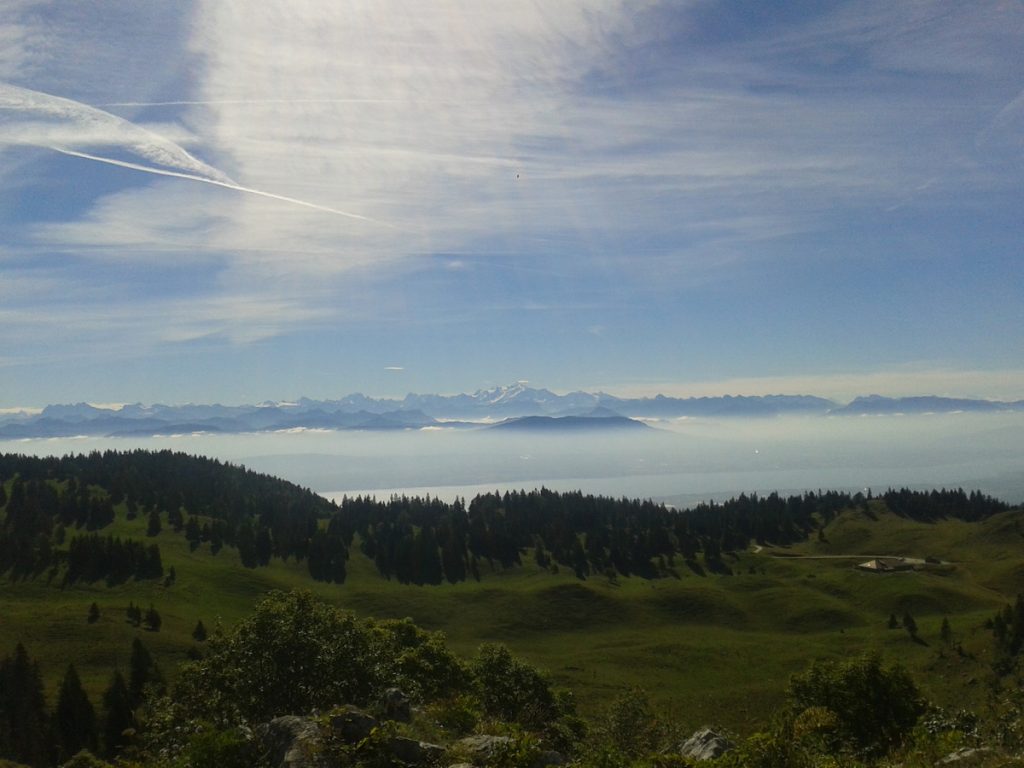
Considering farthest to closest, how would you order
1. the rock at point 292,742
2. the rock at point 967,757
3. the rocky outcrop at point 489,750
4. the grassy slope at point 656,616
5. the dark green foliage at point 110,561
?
the dark green foliage at point 110,561 < the grassy slope at point 656,616 < the rock at point 292,742 < the rocky outcrop at point 489,750 < the rock at point 967,757

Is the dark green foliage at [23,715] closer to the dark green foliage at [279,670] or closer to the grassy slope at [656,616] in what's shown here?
the grassy slope at [656,616]

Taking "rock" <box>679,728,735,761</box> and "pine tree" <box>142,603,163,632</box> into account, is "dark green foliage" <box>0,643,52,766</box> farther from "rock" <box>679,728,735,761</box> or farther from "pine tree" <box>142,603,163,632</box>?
"rock" <box>679,728,735,761</box>

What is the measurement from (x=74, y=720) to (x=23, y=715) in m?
5.36

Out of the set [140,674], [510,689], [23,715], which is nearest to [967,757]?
[510,689]

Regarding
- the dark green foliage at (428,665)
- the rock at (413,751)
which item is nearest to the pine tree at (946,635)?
the dark green foliage at (428,665)

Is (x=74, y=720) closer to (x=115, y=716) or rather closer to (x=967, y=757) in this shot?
(x=115, y=716)

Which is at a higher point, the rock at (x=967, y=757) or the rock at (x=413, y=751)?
the rock at (x=967, y=757)

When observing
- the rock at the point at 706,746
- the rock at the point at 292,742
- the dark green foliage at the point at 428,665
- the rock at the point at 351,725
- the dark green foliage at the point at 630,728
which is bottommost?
the dark green foliage at the point at 630,728

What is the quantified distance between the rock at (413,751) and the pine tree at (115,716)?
221ft

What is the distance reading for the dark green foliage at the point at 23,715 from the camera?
71312 millimetres

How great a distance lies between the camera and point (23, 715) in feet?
249

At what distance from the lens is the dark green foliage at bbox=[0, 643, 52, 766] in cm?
7131

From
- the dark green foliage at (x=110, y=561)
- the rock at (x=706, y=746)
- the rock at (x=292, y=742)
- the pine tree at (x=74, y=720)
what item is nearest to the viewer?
the rock at (x=292, y=742)

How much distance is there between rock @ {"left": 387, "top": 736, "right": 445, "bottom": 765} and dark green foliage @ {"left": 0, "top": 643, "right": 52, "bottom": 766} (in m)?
69.7
